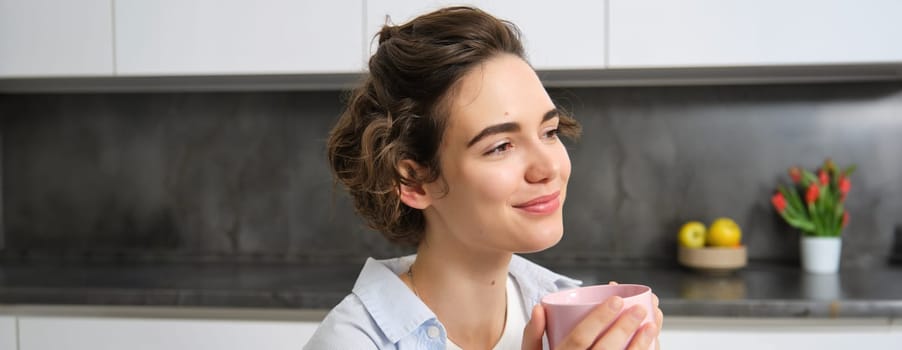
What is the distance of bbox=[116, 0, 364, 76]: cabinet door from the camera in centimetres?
195

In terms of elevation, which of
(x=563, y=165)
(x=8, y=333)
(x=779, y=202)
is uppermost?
(x=563, y=165)

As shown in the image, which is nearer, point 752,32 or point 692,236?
point 752,32

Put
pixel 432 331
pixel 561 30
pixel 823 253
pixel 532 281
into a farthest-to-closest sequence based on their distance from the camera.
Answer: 1. pixel 823 253
2. pixel 561 30
3. pixel 532 281
4. pixel 432 331

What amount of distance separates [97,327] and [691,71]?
168 centimetres

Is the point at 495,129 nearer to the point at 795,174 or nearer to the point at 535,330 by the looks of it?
the point at 535,330

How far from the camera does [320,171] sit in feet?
7.84

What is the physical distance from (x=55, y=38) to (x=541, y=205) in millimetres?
1716

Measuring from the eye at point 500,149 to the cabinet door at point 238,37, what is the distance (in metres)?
1.11

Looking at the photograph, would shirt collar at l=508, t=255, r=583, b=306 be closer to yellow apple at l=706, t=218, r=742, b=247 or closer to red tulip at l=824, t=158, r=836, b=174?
yellow apple at l=706, t=218, r=742, b=247

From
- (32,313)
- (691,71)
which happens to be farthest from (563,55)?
(32,313)

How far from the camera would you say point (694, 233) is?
2.13 m

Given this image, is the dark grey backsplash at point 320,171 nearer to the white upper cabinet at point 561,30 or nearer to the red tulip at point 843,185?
the red tulip at point 843,185

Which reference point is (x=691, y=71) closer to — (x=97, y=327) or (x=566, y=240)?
(x=566, y=240)

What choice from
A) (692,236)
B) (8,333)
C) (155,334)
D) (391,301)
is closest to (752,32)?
(692,236)
